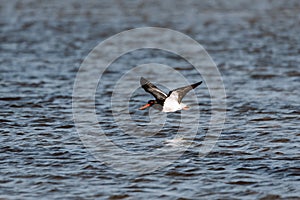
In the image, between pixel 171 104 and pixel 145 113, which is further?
pixel 145 113

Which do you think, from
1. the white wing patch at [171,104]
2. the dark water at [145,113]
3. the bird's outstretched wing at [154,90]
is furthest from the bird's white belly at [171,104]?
the dark water at [145,113]

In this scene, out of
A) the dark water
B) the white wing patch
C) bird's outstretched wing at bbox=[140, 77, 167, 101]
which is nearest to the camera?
the dark water

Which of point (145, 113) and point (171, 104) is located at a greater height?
point (145, 113)

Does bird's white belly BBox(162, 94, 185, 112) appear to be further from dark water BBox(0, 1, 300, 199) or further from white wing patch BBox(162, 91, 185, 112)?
dark water BBox(0, 1, 300, 199)

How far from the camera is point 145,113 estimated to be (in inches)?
508

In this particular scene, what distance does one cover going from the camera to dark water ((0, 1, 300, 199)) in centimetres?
871

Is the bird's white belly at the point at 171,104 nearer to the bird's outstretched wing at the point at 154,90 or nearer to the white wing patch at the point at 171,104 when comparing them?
the white wing patch at the point at 171,104

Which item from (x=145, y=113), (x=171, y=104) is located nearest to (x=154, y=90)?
(x=171, y=104)

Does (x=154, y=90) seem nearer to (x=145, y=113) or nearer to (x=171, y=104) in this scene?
(x=171, y=104)

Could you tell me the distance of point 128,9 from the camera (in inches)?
1120

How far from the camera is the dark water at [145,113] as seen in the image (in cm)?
871

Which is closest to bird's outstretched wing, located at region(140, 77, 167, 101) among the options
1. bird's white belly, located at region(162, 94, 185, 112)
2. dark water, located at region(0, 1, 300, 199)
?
bird's white belly, located at region(162, 94, 185, 112)

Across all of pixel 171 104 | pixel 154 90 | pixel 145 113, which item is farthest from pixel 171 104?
pixel 145 113

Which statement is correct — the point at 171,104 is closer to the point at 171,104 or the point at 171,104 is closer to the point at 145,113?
the point at 171,104
